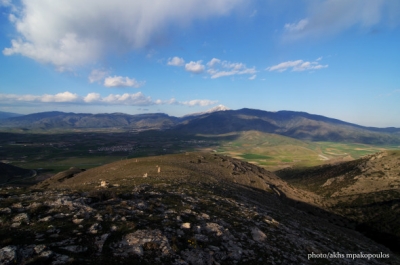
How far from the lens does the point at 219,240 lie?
51.9ft

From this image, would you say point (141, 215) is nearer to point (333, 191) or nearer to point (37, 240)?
point (37, 240)

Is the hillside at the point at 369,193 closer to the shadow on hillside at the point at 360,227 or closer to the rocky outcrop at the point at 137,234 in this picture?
the shadow on hillside at the point at 360,227

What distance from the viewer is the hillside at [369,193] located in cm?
4750

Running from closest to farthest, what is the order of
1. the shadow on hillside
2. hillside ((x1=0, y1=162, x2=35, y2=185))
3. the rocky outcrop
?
1. the rocky outcrop
2. the shadow on hillside
3. hillside ((x1=0, y1=162, x2=35, y2=185))

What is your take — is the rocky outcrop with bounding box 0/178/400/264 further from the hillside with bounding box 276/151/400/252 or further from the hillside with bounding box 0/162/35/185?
the hillside with bounding box 0/162/35/185

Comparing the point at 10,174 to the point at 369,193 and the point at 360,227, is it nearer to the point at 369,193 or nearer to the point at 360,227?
the point at 360,227

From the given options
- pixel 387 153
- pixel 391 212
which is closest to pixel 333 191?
pixel 391 212

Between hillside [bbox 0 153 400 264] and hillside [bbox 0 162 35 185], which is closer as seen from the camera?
hillside [bbox 0 153 400 264]

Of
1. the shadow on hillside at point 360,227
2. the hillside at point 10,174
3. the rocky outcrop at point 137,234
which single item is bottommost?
the hillside at point 10,174

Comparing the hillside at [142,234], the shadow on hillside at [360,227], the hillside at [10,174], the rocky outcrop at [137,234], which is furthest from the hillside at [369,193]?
the hillside at [10,174]

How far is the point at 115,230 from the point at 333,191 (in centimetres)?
7931

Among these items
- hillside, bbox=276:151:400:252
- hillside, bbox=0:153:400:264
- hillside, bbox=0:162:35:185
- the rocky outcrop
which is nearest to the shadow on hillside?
hillside, bbox=276:151:400:252

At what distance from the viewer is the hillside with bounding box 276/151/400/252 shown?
47.5m

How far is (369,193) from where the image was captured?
64.5 metres
